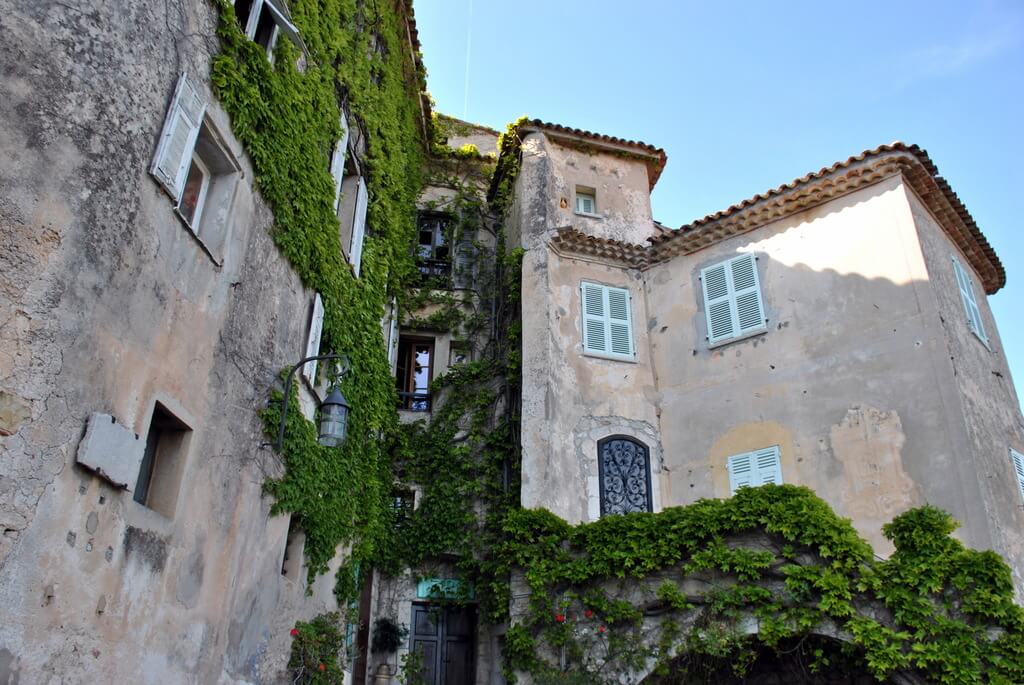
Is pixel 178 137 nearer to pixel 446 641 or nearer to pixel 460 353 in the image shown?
pixel 460 353

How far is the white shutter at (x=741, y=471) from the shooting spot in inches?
499

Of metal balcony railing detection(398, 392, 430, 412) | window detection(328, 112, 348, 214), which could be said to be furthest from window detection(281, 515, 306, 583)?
metal balcony railing detection(398, 392, 430, 412)

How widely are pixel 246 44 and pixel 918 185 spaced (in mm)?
10742

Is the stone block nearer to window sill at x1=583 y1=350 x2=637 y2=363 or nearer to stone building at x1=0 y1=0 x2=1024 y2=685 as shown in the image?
stone building at x1=0 y1=0 x2=1024 y2=685

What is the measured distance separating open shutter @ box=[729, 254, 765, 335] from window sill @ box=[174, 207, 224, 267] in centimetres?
914

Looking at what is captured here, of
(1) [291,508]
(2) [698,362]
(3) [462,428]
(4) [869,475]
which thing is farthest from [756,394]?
(1) [291,508]

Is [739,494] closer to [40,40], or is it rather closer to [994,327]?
[994,327]

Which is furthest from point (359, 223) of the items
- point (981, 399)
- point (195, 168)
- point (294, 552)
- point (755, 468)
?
point (981, 399)

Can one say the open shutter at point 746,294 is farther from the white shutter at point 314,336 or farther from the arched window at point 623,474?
the white shutter at point 314,336

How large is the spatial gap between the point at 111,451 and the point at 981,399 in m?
12.0

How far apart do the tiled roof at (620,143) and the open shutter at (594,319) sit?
10.9 feet

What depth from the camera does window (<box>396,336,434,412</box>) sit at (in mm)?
15641

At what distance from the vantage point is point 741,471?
12.8 metres

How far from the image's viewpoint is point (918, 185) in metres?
13.1
